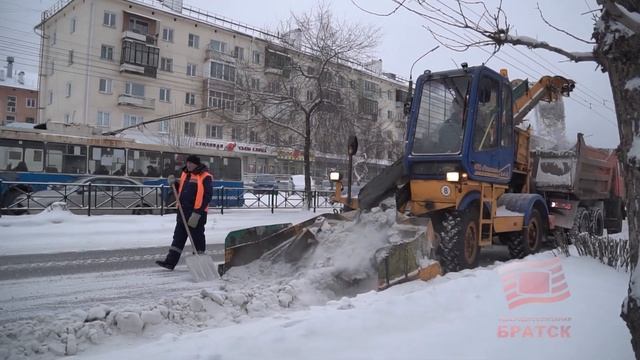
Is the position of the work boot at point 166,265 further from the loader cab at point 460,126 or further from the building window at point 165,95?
the building window at point 165,95

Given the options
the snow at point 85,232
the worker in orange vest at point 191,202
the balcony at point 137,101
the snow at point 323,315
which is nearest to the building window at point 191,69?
the balcony at point 137,101

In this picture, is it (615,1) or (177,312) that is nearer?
(615,1)

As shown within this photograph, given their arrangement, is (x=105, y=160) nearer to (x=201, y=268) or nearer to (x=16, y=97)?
(x=201, y=268)

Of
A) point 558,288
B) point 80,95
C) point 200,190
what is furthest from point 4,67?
point 558,288

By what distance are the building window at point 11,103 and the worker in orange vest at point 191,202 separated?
199 feet

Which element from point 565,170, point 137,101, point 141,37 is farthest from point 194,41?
point 565,170

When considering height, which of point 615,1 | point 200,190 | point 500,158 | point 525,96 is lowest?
point 200,190

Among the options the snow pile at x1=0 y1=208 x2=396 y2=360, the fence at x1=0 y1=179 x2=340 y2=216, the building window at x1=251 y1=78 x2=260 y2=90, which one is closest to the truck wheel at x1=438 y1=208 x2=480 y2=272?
the snow pile at x1=0 y1=208 x2=396 y2=360

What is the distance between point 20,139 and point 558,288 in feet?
56.2

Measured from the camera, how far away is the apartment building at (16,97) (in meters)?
56.1

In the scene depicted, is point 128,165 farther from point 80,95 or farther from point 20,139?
point 80,95

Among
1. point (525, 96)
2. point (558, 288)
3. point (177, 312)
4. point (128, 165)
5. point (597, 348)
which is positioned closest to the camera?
point (597, 348)

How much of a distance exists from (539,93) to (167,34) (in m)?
36.1

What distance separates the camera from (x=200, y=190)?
23.9 ft
